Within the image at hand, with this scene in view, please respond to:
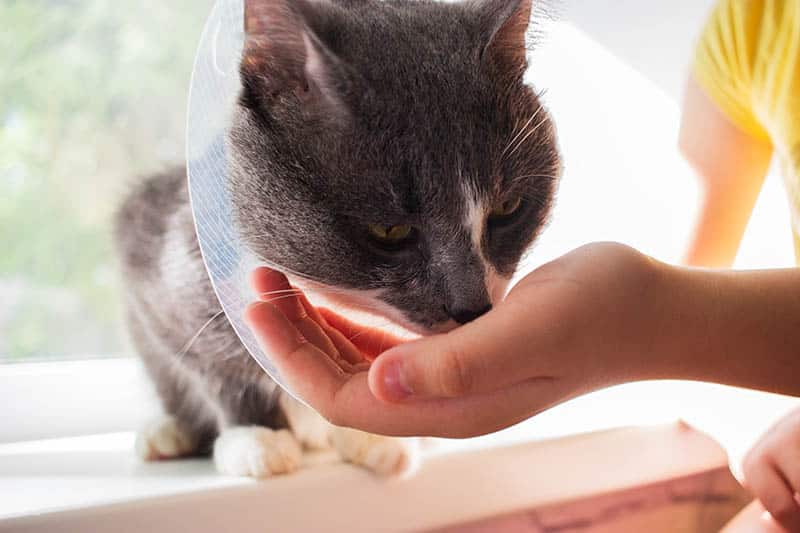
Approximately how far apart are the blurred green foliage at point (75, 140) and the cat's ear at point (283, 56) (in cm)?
56

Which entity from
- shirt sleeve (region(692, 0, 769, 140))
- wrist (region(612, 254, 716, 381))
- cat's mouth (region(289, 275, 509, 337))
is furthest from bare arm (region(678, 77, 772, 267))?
cat's mouth (region(289, 275, 509, 337))

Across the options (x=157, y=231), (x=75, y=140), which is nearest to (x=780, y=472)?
(x=157, y=231)

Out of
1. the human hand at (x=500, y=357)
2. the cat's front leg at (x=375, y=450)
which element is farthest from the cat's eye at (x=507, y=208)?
the cat's front leg at (x=375, y=450)

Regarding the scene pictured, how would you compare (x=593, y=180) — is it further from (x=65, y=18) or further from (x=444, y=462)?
(x=65, y=18)

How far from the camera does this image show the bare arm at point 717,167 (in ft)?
3.79

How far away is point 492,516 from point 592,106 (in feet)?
2.09

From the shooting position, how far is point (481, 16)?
2.63ft

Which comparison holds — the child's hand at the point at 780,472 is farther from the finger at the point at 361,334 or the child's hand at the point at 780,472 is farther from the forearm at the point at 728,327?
the finger at the point at 361,334

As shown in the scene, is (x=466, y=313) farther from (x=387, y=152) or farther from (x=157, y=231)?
(x=157, y=231)

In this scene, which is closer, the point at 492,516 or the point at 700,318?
the point at 700,318

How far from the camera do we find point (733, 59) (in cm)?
113

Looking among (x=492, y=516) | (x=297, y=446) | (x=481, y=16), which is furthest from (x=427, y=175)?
(x=492, y=516)

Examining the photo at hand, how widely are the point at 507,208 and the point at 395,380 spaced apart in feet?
0.91

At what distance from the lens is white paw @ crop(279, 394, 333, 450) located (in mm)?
1084
